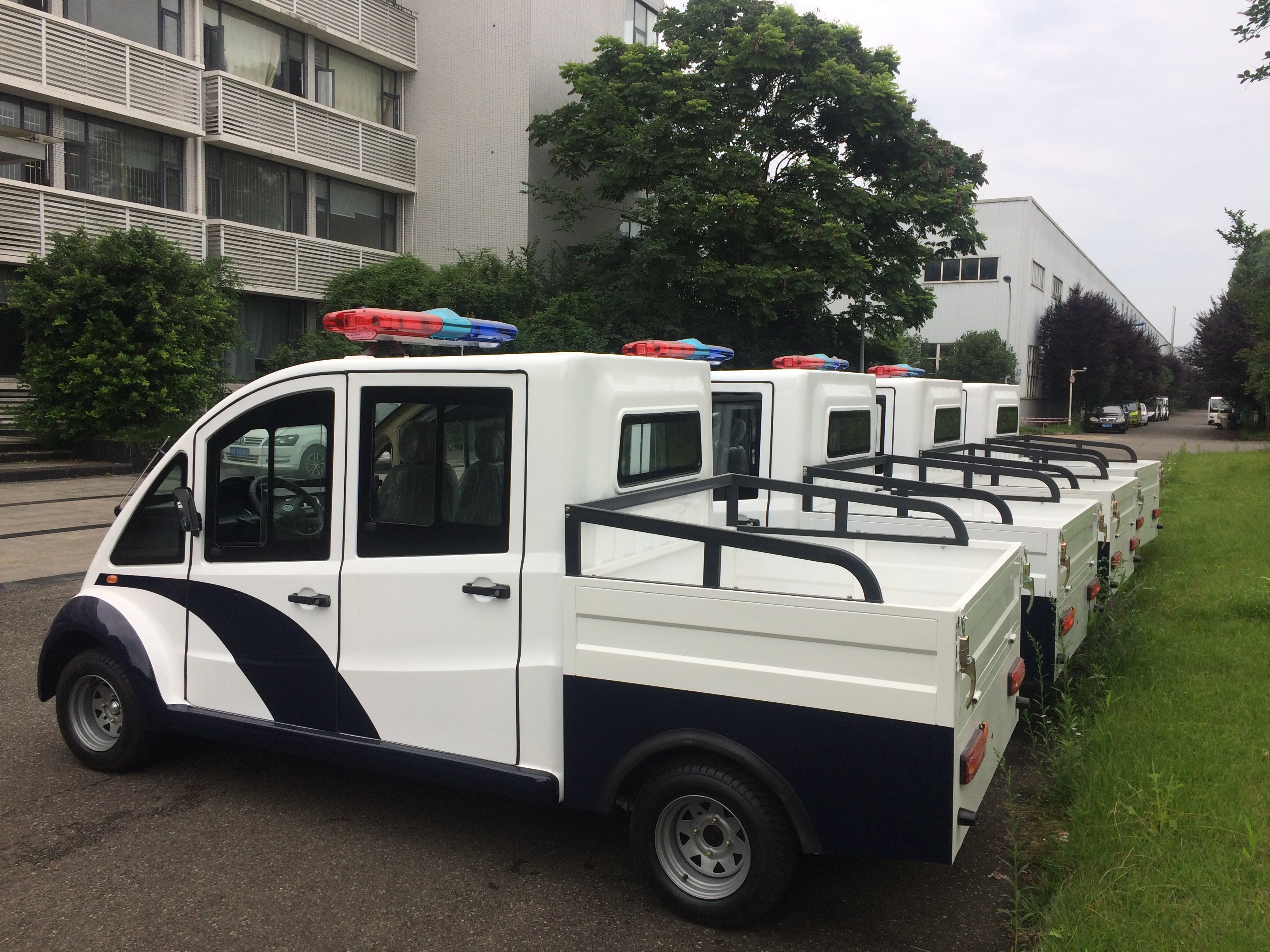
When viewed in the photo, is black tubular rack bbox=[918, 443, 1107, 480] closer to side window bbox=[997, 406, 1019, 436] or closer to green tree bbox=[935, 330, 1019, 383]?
side window bbox=[997, 406, 1019, 436]

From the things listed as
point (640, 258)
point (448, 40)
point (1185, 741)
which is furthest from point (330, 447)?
point (448, 40)

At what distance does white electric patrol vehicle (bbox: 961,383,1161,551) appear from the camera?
9.79 m

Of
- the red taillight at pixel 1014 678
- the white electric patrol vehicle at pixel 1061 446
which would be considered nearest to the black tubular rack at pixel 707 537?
the red taillight at pixel 1014 678

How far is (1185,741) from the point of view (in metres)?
5.01

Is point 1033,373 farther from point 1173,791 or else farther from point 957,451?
point 1173,791

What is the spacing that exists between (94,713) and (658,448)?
3120 mm

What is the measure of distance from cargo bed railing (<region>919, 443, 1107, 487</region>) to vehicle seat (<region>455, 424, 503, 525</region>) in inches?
226

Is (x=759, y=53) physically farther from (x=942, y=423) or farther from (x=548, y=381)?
(x=548, y=381)

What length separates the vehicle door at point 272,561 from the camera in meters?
4.33

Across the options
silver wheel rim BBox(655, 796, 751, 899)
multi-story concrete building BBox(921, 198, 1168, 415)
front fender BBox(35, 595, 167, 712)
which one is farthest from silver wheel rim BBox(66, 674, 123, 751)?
multi-story concrete building BBox(921, 198, 1168, 415)

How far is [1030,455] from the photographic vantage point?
34.2ft

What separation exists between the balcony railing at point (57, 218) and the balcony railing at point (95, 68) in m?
1.92

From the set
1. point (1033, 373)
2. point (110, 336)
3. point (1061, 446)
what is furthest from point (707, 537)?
point (1033, 373)

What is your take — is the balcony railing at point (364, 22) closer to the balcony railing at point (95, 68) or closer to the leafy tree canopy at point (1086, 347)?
the balcony railing at point (95, 68)
